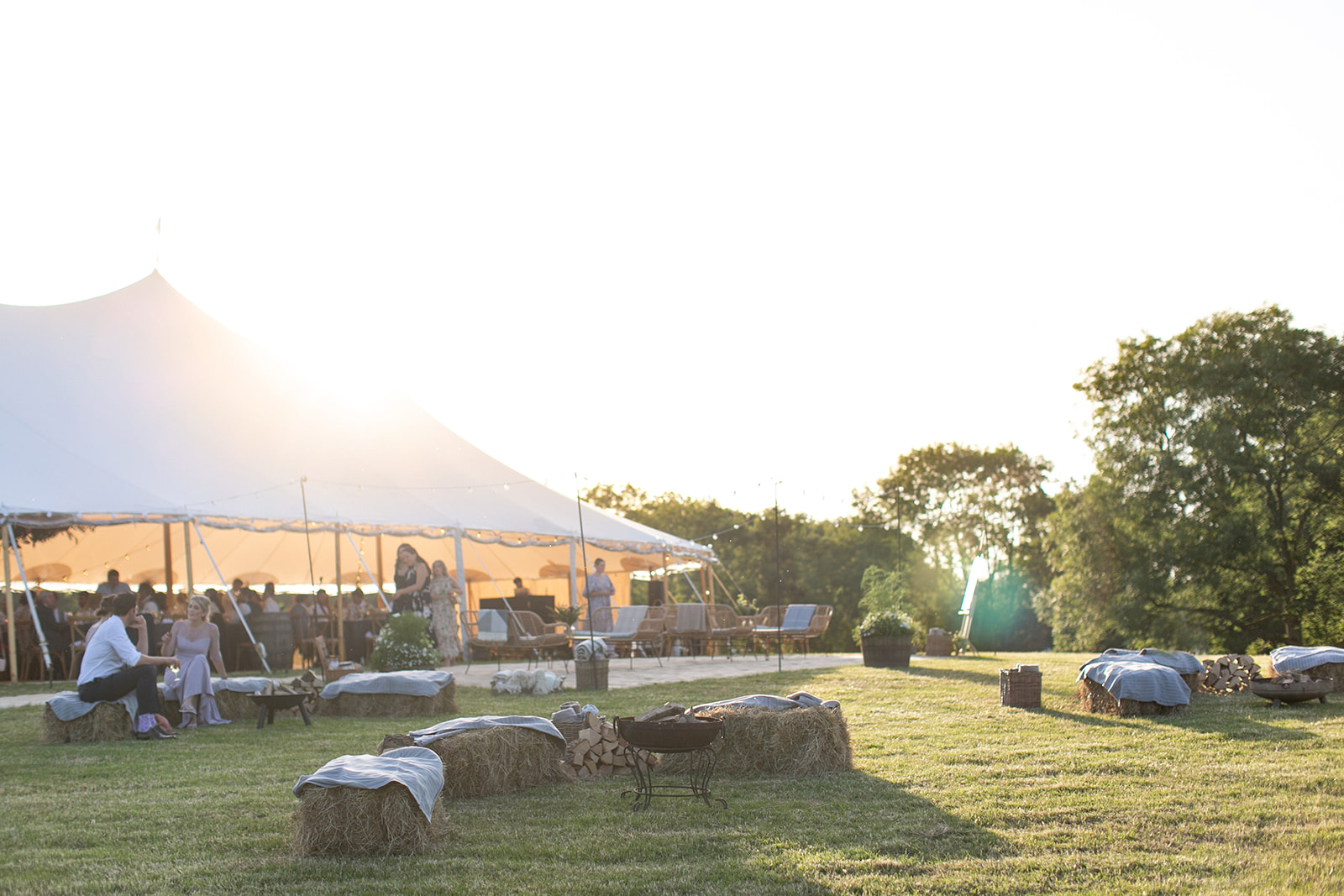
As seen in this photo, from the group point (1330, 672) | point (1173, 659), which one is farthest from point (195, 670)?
point (1330, 672)

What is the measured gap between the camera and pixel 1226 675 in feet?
29.7

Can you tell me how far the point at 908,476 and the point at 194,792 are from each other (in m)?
29.5

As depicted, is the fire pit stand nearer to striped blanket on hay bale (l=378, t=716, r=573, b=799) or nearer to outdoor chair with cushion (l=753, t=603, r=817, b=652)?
striped blanket on hay bale (l=378, t=716, r=573, b=799)

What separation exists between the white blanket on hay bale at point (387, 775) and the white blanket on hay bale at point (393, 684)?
4.56 meters

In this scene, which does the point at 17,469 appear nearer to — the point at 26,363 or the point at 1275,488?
the point at 26,363

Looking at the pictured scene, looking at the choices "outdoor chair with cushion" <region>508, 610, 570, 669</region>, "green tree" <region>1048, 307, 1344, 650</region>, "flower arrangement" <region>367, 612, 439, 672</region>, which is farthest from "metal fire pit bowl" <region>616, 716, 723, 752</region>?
"green tree" <region>1048, 307, 1344, 650</region>

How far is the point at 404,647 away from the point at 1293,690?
8379 millimetres

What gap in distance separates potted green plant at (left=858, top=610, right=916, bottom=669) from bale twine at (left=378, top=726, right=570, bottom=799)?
7.79 meters

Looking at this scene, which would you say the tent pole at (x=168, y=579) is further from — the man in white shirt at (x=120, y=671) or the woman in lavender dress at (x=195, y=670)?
the man in white shirt at (x=120, y=671)

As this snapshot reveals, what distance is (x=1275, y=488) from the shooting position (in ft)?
68.4

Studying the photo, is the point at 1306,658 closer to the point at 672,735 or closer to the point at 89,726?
the point at 672,735

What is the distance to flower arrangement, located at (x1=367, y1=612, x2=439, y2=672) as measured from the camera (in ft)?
37.8

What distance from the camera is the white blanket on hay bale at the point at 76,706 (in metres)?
7.45

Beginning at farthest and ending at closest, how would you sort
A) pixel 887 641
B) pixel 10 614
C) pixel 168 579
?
pixel 168 579, pixel 887 641, pixel 10 614
